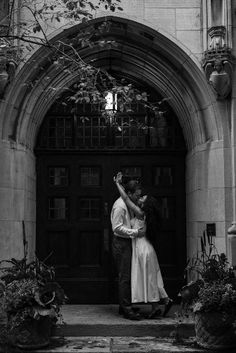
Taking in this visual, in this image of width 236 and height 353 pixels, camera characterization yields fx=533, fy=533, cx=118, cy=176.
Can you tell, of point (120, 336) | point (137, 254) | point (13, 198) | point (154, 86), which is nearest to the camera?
point (120, 336)

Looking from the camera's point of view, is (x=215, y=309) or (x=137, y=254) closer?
(x=215, y=309)

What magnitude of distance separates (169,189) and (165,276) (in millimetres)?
1552

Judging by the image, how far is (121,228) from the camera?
26.2 feet

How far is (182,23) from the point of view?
8.70 metres

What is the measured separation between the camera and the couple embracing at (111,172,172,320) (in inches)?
309

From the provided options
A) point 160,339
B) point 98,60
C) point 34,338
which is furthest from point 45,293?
point 98,60

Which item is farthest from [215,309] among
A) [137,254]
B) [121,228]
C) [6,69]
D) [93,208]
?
[6,69]

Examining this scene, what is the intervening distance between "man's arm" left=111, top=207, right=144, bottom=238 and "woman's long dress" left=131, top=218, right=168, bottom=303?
0.54 ft

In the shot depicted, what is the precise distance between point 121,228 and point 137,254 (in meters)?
0.46

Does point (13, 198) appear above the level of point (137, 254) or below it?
above

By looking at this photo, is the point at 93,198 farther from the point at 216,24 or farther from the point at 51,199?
the point at 216,24

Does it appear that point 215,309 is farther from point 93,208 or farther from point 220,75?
point 220,75

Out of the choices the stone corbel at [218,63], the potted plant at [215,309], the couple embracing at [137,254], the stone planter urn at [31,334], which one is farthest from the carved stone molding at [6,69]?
the potted plant at [215,309]

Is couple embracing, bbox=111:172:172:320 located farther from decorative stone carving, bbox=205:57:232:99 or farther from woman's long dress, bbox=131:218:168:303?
decorative stone carving, bbox=205:57:232:99
